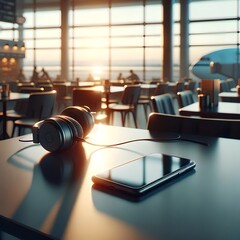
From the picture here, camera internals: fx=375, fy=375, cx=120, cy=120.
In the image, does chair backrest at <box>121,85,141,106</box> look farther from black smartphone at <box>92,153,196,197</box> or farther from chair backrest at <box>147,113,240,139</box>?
black smartphone at <box>92,153,196,197</box>

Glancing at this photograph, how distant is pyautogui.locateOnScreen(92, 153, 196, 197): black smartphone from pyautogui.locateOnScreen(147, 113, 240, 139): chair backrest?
55cm

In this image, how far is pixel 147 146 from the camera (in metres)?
1.18

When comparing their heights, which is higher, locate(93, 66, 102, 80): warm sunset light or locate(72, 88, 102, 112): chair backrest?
locate(93, 66, 102, 80): warm sunset light

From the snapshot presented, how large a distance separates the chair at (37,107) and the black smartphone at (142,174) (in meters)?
3.17

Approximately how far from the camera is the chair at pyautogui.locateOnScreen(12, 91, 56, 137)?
3990 mm

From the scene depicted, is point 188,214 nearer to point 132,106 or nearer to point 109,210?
point 109,210

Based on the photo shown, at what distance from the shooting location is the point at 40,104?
406cm

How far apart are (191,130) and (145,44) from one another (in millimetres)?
11862

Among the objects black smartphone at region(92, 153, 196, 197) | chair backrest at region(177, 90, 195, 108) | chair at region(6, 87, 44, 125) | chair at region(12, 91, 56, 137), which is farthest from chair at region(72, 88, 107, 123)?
black smartphone at region(92, 153, 196, 197)

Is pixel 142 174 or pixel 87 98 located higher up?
pixel 87 98

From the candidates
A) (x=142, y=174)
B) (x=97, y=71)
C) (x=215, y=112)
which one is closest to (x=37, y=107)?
(x=215, y=112)

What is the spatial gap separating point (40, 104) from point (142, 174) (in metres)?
3.37

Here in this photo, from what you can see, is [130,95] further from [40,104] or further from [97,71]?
[97,71]

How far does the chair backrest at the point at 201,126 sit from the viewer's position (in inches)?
59.6
